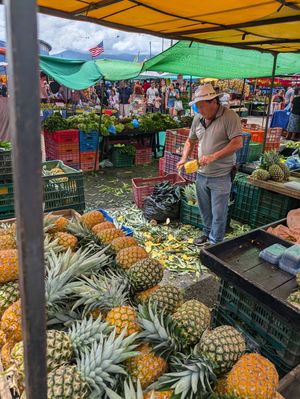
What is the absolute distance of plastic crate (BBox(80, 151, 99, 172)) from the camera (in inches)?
377

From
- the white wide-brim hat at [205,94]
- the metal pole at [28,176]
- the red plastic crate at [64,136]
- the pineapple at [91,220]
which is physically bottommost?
the pineapple at [91,220]

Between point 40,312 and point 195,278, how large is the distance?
4.01 m

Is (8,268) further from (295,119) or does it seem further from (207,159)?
(295,119)

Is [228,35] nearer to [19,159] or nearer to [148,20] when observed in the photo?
[148,20]

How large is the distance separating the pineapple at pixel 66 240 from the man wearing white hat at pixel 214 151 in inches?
92.8

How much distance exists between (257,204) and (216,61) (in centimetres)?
451

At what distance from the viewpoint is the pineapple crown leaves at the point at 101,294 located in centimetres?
208

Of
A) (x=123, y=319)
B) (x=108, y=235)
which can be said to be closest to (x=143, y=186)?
(x=108, y=235)

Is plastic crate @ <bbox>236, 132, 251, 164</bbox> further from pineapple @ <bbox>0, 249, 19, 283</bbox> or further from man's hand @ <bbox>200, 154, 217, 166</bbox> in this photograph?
pineapple @ <bbox>0, 249, 19, 283</bbox>

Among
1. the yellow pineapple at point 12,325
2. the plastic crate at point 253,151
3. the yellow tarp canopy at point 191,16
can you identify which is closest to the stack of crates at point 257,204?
the plastic crate at point 253,151

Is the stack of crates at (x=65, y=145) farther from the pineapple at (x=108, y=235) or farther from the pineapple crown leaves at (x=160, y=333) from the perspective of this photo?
the pineapple crown leaves at (x=160, y=333)

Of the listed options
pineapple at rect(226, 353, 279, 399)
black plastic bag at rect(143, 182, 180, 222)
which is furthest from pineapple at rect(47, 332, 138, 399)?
black plastic bag at rect(143, 182, 180, 222)

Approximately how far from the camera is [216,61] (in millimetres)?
8352

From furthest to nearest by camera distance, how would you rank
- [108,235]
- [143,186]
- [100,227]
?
[143,186]
[100,227]
[108,235]
